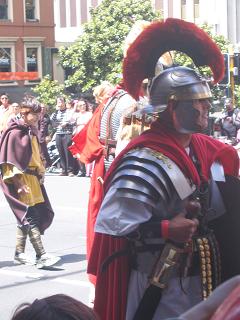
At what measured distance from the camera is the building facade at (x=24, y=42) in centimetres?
4925

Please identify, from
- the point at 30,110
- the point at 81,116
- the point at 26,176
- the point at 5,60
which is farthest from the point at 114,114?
the point at 5,60

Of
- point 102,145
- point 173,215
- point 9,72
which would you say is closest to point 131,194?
point 173,215

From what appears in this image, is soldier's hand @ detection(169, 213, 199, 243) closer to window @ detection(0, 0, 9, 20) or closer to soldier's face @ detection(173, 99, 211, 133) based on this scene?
soldier's face @ detection(173, 99, 211, 133)

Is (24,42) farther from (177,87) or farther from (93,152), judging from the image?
(177,87)

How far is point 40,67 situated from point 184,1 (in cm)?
1202

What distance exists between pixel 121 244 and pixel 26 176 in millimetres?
5057

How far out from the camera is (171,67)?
12.6 feet

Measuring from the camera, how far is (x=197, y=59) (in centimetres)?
394

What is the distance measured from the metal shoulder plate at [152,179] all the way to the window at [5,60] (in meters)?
46.4

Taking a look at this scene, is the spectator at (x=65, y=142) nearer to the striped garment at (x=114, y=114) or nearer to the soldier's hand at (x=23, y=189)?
the soldier's hand at (x=23, y=189)

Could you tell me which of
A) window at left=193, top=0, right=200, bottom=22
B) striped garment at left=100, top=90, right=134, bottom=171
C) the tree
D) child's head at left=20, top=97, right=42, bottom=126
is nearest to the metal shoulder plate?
striped garment at left=100, top=90, right=134, bottom=171

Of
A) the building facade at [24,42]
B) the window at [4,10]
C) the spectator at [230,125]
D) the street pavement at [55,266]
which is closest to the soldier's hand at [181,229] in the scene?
the street pavement at [55,266]

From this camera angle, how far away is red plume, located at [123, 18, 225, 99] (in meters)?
3.80

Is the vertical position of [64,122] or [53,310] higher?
[53,310]
